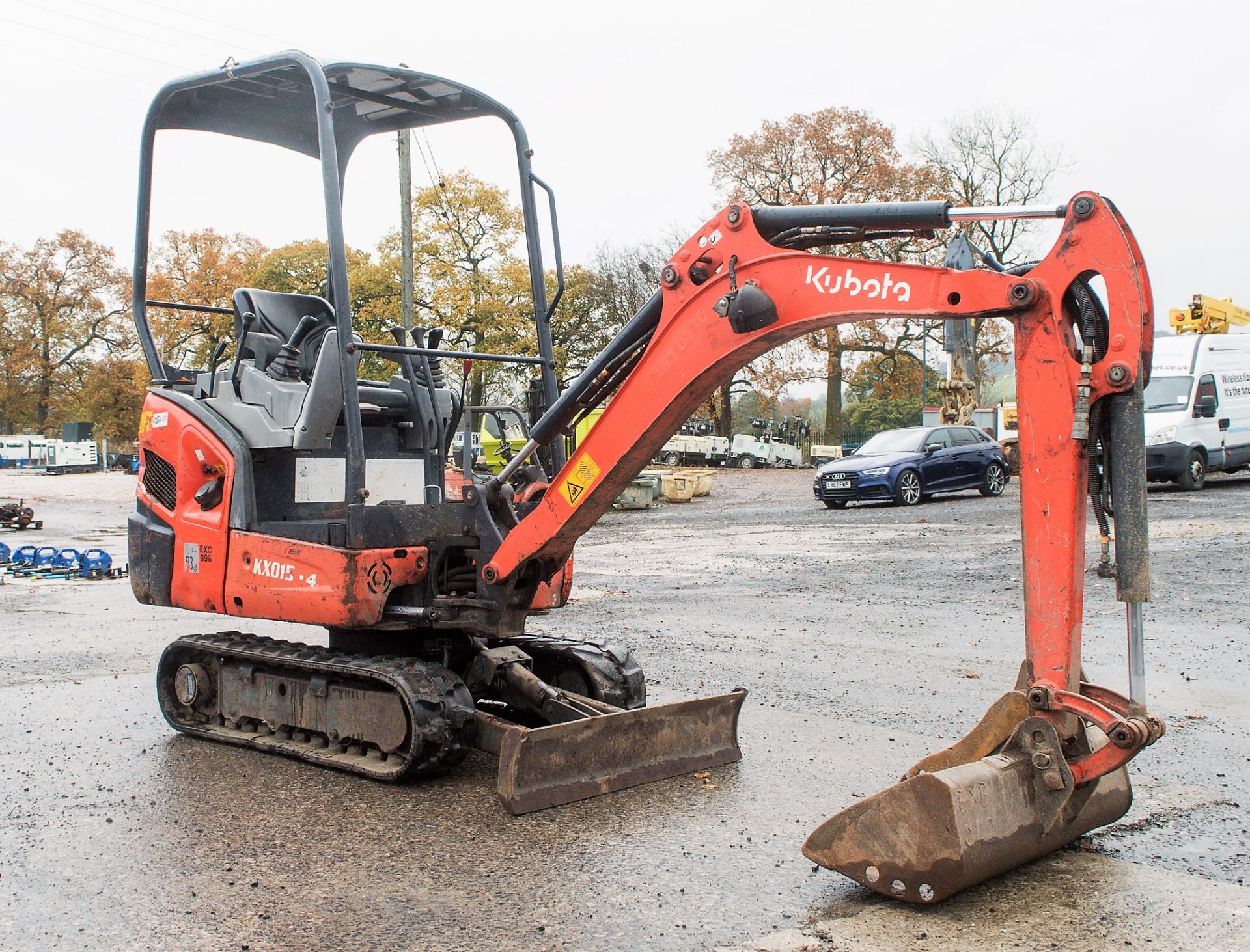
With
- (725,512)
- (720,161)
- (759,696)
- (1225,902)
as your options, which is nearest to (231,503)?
(759,696)

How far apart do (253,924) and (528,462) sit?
3173mm

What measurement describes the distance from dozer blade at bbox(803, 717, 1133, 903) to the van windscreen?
20.2 meters

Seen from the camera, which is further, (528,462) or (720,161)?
(720,161)

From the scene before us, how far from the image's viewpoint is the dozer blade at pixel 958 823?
3.98m

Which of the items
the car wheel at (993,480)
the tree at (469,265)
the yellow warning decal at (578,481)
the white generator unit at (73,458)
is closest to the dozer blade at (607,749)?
the yellow warning decal at (578,481)

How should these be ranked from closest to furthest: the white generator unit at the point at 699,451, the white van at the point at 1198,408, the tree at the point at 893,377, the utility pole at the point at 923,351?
the white van at the point at 1198,408
the utility pole at the point at 923,351
the tree at the point at 893,377
the white generator unit at the point at 699,451

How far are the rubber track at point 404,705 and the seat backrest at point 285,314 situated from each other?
61.5 inches

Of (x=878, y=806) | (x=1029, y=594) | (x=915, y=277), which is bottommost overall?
(x=878, y=806)

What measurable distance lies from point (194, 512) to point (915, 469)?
18677mm

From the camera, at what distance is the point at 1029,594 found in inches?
165

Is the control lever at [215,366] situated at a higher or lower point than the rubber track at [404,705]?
higher

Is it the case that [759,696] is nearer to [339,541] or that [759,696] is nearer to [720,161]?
[339,541]

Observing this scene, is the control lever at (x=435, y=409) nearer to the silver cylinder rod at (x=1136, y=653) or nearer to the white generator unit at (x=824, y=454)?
the silver cylinder rod at (x=1136, y=653)

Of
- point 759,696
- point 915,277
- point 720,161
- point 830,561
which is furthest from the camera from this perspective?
point 720,161
